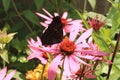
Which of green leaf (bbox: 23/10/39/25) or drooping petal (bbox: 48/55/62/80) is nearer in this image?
drooping petal (bbox: 48/55/62/80)

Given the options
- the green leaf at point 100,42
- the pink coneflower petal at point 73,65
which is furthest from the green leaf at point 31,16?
the pink coneflower petal at point 73,65

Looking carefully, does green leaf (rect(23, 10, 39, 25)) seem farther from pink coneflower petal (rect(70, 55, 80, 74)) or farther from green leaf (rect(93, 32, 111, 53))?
pink coneflower petal (rect(70, 55, 80, 74))

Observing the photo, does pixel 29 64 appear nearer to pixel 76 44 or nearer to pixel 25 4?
pixel 25 4

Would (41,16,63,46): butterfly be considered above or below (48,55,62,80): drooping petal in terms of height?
above

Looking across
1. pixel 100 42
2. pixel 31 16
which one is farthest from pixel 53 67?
pixel 31 16

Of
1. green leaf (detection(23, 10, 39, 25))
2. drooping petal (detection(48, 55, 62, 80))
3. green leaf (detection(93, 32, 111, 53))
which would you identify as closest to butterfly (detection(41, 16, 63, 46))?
drooping petal (detection(48, 55, 62, 80))

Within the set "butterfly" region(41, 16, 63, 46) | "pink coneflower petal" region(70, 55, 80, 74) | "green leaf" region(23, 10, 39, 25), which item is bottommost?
"pink coneflower petal" region(70, 55, 80, 74)

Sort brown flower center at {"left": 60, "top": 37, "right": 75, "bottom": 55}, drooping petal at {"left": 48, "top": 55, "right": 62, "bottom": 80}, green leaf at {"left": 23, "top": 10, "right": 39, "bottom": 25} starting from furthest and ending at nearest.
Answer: green leaf at {"left": 23, "top": 10, "right": 39, "bottom": 25} < brown flower center at {"left": 60, "top": 37, "right": 75, "bottom": 55} < drooping petal at {"left": 48, "top": 55, "right": 62, "bottom": 80}

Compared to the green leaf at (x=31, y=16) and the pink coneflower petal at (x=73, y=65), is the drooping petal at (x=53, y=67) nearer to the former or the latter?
the pink coneflower petal at (x=73, y=65)

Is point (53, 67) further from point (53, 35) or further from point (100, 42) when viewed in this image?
point (100, 42)

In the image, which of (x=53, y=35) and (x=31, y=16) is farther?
(x=31, y=16)
